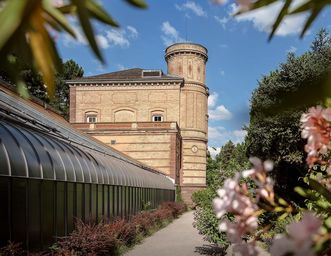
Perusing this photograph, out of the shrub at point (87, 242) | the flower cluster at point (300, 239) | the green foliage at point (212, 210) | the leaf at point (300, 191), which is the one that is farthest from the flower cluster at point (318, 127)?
the green foliage at point (212, 210)

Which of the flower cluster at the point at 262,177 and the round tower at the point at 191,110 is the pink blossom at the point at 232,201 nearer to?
the flower cluster at the point at 262,177

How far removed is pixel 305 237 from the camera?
83 cm

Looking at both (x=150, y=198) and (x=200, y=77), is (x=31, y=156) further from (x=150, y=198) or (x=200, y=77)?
(x=200, y=77)

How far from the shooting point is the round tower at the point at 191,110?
50.5 meters

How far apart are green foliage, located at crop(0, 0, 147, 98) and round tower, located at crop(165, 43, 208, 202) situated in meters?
48.6

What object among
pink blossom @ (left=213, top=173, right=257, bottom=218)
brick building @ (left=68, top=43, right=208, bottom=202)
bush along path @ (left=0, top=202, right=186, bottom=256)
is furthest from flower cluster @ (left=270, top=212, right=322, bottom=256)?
brick building @ (left=68, top=43, right=208, bottom=202)

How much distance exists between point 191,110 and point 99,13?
49736 mm

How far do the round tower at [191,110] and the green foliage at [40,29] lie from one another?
4863 centimetres

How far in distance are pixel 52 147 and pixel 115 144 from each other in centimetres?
3282

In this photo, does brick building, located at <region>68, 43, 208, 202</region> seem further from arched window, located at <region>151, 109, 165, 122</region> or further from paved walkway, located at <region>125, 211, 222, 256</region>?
paved walkway, located at <region>125, 211, 222, 256</region>

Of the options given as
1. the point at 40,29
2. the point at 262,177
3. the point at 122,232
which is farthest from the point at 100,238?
the point at 40,29

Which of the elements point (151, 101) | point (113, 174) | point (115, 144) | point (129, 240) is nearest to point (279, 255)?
point (129, 240)

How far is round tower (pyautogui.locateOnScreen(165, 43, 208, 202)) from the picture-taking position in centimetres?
5053

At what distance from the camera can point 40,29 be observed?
104cm
